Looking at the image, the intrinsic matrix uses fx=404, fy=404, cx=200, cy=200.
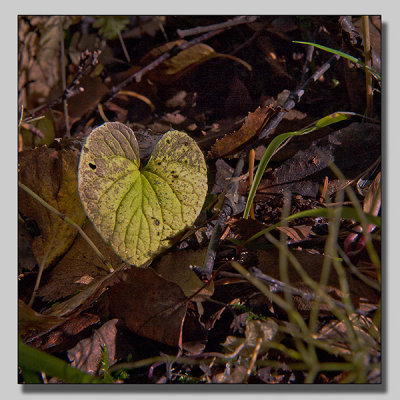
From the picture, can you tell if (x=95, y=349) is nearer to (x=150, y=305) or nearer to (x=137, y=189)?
(x=150, y=305)

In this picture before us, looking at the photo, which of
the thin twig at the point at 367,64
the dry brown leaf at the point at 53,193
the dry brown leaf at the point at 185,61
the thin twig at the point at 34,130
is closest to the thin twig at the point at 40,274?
the dry brown leaf at the point at 53,193

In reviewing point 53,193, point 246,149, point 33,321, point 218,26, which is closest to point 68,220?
point 53,193

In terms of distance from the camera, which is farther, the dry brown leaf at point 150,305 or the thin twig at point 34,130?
the thin twig at point 34,130

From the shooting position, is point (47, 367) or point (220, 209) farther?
point (220, 209)

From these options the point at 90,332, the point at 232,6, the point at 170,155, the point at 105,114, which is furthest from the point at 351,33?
the point at 90,332

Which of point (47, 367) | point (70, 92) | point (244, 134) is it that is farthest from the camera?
point (70, 92)

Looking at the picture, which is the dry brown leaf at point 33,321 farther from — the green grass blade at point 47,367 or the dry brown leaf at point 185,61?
the dry brown leaf at point 185,61

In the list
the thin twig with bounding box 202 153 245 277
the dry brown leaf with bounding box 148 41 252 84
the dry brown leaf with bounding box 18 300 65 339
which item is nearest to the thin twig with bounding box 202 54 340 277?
the thin twig with bounding box 202 153 245 277

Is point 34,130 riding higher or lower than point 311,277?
higher
